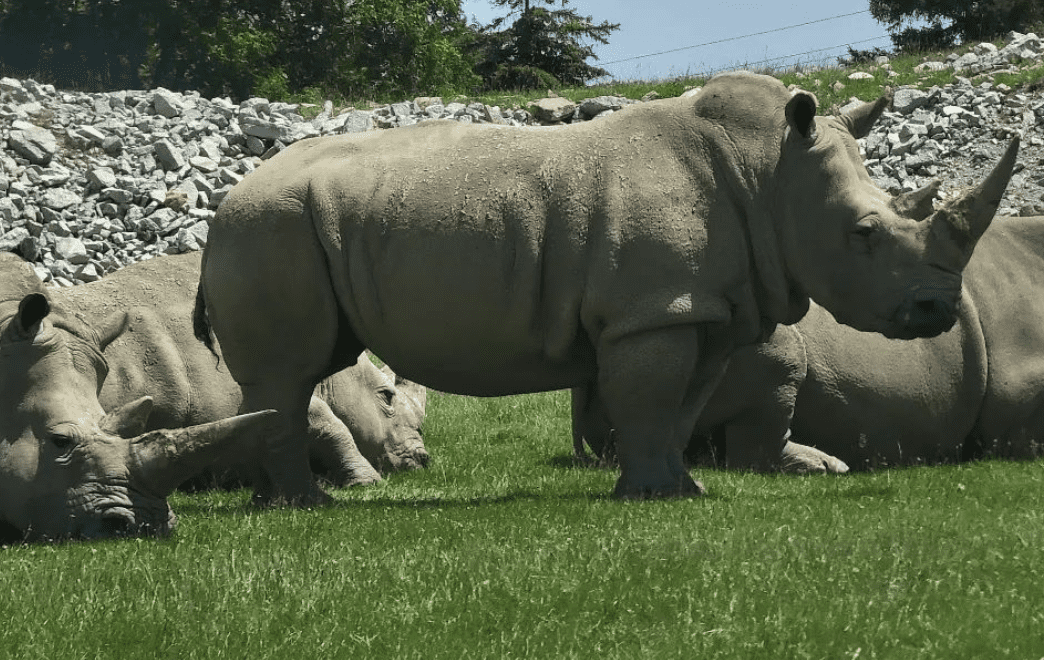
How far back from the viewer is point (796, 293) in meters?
9.64

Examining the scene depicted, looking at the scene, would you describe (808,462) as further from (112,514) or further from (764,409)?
(112,514)

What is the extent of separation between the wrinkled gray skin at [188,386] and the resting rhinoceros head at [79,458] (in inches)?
80.3

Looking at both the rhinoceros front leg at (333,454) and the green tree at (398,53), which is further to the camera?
the green tree at (398,53)

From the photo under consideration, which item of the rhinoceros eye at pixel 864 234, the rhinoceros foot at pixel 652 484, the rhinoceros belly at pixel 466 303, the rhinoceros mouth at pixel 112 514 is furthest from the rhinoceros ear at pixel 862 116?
the rhinoceros mouth at pixel 112 514

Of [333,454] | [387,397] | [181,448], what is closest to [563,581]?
[181,448]

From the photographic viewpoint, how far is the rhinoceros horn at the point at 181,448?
26.2 ft

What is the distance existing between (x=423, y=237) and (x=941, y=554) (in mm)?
3681

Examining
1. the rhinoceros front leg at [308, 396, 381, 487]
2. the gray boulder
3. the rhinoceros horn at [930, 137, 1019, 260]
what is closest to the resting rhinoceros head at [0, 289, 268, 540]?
the rhinoceros front leg at [308, 396, 381, 487]

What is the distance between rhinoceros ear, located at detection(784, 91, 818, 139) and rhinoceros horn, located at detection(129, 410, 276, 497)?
3.61m

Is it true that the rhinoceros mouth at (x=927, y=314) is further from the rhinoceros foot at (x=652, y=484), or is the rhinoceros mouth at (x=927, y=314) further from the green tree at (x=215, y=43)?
the green tree at (x=215, y=43)

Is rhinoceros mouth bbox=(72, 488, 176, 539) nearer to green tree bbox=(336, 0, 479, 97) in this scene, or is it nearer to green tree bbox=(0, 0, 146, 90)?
green tree bbox=(336, 0, 479, 97)

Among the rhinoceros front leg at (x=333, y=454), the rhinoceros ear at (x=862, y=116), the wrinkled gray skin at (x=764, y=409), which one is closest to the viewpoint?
the rhinoceros ear at (x=862, y=116)

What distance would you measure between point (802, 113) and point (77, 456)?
460 cm

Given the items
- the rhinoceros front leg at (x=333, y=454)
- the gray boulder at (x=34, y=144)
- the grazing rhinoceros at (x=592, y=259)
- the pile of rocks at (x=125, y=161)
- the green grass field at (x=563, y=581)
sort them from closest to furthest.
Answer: the green grass field at (x=563, y=581) → the grazing rhinoceros at (x=592, y=259) → the rhinoceros front leg at (x=333, y=454) → the pile of rocks at (x=125, y=161) → the gray boulder at (x=34, y=144)
